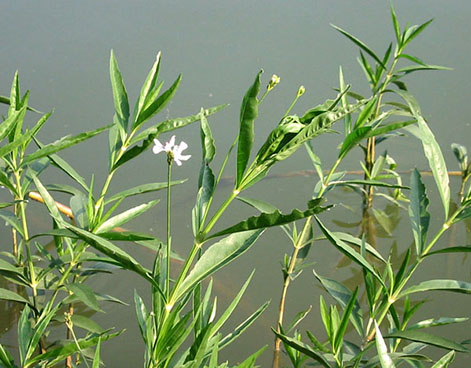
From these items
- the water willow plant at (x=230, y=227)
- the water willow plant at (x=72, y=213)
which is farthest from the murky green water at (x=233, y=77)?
the water willow plant at (x=230, y=227)

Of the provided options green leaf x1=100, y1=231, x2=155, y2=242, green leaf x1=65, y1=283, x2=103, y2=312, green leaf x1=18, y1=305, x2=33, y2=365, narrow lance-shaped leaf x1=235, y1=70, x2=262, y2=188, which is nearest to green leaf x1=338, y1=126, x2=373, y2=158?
narrow lance-shaped leaf x1=235, y1=70, x2=262, y2=188

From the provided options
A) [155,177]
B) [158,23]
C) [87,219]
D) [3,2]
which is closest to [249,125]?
[87,219]

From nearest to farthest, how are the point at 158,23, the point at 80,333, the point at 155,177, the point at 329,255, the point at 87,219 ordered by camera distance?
the point at 87,219 → the point at 80,333 → the point at 329,255 → the point at 155,177 → the point at 158,23

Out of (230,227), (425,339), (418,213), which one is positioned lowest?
(425,339)

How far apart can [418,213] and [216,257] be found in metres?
0.60

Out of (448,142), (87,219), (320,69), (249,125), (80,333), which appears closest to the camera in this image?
(249,125)

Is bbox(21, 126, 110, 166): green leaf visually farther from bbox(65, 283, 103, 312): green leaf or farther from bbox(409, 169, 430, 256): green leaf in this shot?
bbox(409, 169, 430, 256): green leaf

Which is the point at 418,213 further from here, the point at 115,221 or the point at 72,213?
the point at 72,213

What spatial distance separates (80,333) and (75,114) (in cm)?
141

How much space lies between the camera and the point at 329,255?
8.77 feet

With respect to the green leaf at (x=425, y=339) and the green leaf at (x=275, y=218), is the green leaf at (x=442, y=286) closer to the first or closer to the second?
the green leaf at (x=425, y=339)

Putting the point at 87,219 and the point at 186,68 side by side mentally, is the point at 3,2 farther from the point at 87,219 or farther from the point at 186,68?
the point at 87,219

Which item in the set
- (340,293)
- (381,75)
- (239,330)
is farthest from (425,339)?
(381,75)

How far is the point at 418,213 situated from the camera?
1.60 meters
